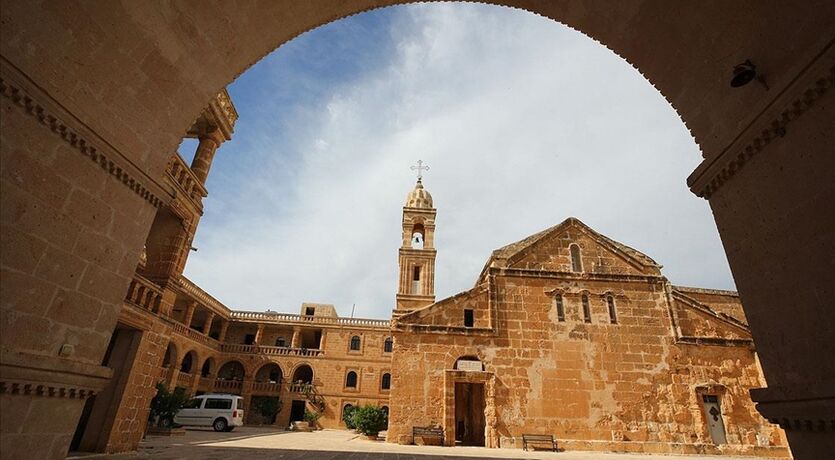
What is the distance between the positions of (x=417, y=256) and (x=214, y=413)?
583 inches

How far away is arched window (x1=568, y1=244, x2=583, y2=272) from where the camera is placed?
16891mm

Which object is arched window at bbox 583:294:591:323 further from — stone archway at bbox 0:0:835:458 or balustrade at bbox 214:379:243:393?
balustrade at bbox 214:379:243:393

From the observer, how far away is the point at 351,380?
32.8 m

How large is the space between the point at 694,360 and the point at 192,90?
18573mm

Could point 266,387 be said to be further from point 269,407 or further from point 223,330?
point 223,330

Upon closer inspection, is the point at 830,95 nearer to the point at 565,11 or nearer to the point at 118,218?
the point at 565,11

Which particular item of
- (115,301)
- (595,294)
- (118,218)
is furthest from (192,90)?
(595,294)

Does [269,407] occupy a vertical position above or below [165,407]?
below

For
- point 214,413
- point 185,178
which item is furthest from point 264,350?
point 185,178

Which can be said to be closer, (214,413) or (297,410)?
(214,413)

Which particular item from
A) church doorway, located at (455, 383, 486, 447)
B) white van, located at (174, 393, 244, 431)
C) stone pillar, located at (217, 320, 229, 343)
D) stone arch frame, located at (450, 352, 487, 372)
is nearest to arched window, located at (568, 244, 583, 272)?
stone arch frame, located at (450, 352, 487, 372)

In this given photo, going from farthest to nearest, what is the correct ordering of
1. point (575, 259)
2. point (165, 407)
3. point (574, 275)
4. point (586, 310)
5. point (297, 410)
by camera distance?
point (297, 410)
point (575, 259)
point (574, 275)
point (165, 407)
point (586, 310)

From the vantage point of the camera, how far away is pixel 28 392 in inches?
119

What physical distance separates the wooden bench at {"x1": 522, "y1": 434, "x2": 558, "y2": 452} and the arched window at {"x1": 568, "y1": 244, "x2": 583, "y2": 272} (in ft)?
21.8
